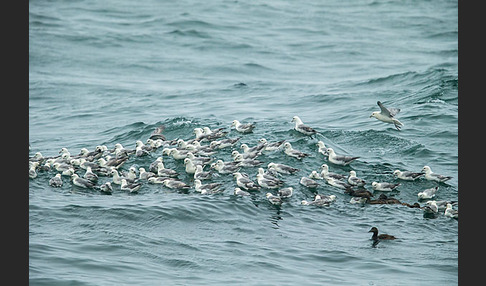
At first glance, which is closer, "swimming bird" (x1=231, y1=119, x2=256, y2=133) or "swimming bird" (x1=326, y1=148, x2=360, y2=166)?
"swimming bird" (x1=326, y1=148, x2=360, y2=166)

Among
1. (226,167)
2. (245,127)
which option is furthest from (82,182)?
(245,127)

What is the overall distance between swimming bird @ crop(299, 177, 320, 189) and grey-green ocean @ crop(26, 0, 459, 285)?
0.50 ft

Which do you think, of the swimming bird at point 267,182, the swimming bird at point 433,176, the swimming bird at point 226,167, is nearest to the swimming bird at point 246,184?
the swimming bird at point 267,182

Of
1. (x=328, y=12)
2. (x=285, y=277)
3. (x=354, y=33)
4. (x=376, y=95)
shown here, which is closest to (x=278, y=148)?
(x=285, y=277)

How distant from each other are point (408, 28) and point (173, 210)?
32.7m

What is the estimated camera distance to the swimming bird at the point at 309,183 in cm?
2014

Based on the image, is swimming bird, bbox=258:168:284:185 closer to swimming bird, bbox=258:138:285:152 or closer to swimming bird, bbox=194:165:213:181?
swimming bird, bbox=194:165:213:181

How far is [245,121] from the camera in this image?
27453mm

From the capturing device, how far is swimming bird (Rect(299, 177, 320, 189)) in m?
20.1

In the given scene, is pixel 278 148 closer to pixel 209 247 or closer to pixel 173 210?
pixel 173 210

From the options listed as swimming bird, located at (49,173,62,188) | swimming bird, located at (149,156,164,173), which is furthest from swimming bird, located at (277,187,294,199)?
swimming bird, located at (49,173,62,188)

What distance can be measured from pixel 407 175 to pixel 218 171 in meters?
5.14

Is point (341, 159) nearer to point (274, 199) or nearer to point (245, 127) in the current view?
point (274, 199)

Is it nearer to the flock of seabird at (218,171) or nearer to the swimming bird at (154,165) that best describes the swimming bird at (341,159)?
the flock of seabird at (218,171)
